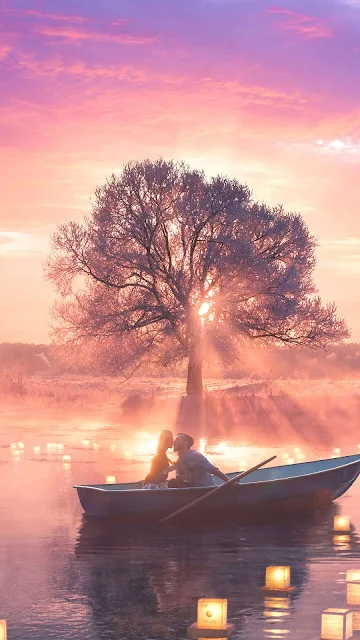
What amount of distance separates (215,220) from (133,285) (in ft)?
14.0

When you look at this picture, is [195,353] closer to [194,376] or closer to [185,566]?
[194,376]

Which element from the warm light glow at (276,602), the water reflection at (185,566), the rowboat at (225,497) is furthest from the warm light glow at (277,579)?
the rowboat at (225,497)

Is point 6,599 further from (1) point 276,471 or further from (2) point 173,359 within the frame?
(2) point 173,359

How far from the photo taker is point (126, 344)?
44.0m

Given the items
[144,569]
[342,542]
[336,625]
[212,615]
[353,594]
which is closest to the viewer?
[336,625]

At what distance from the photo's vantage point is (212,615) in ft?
38.1

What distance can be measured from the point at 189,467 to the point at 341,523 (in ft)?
9.70

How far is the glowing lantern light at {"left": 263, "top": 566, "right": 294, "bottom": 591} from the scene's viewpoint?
13789 millimetres

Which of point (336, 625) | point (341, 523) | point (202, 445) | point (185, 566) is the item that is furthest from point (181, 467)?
point (202, 445)

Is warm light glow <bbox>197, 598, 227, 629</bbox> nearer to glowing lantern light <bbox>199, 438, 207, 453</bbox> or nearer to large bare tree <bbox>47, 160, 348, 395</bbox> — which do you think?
glowing lantern light <bbox>199, 438, 207, 453</bbox>

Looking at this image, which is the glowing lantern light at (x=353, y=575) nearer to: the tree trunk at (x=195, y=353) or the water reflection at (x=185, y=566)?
the water reflection at (x=185, y=566)

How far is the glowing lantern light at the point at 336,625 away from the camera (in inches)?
436

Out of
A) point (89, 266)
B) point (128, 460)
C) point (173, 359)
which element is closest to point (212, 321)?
Result: point (173, 359)

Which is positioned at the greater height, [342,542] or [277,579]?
[342,542]
